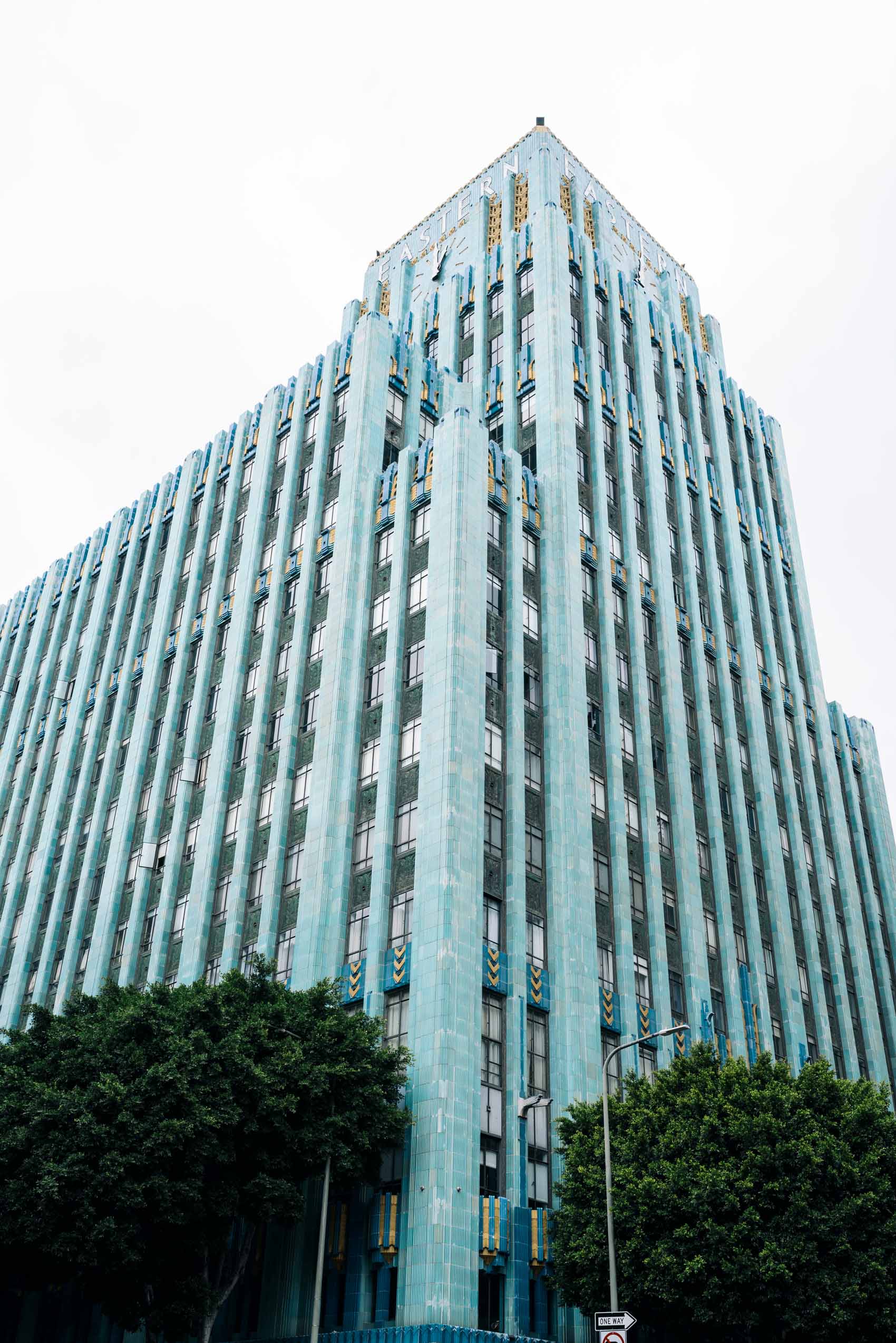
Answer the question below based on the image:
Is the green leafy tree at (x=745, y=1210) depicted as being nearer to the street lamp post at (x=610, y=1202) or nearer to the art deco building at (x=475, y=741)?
the street lamp post at (x=610, y=1202)

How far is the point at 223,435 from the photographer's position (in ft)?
263

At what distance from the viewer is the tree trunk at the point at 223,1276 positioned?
3984cm

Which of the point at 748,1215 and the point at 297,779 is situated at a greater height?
the point at 297,779

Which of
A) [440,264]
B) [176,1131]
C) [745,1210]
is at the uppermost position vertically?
[440,264]

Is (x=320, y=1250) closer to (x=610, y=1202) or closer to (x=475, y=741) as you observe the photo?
(x=610, y=1202)

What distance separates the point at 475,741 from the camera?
169ft

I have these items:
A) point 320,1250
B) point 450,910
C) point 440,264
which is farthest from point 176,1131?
point 440,264

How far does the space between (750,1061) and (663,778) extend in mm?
14166

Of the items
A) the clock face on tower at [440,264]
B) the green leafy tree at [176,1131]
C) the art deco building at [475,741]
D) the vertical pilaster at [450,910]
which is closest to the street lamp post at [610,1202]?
the green leafy tree at [176,1131]

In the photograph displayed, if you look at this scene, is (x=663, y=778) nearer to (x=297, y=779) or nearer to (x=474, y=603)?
(x=474, y=603)

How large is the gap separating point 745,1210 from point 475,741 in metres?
21.5

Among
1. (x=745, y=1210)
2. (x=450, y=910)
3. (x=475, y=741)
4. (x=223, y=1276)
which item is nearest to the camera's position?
(x=745, y=1210)

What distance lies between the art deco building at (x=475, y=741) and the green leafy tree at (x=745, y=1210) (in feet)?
18.7

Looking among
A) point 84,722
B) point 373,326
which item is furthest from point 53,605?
point 373,326
